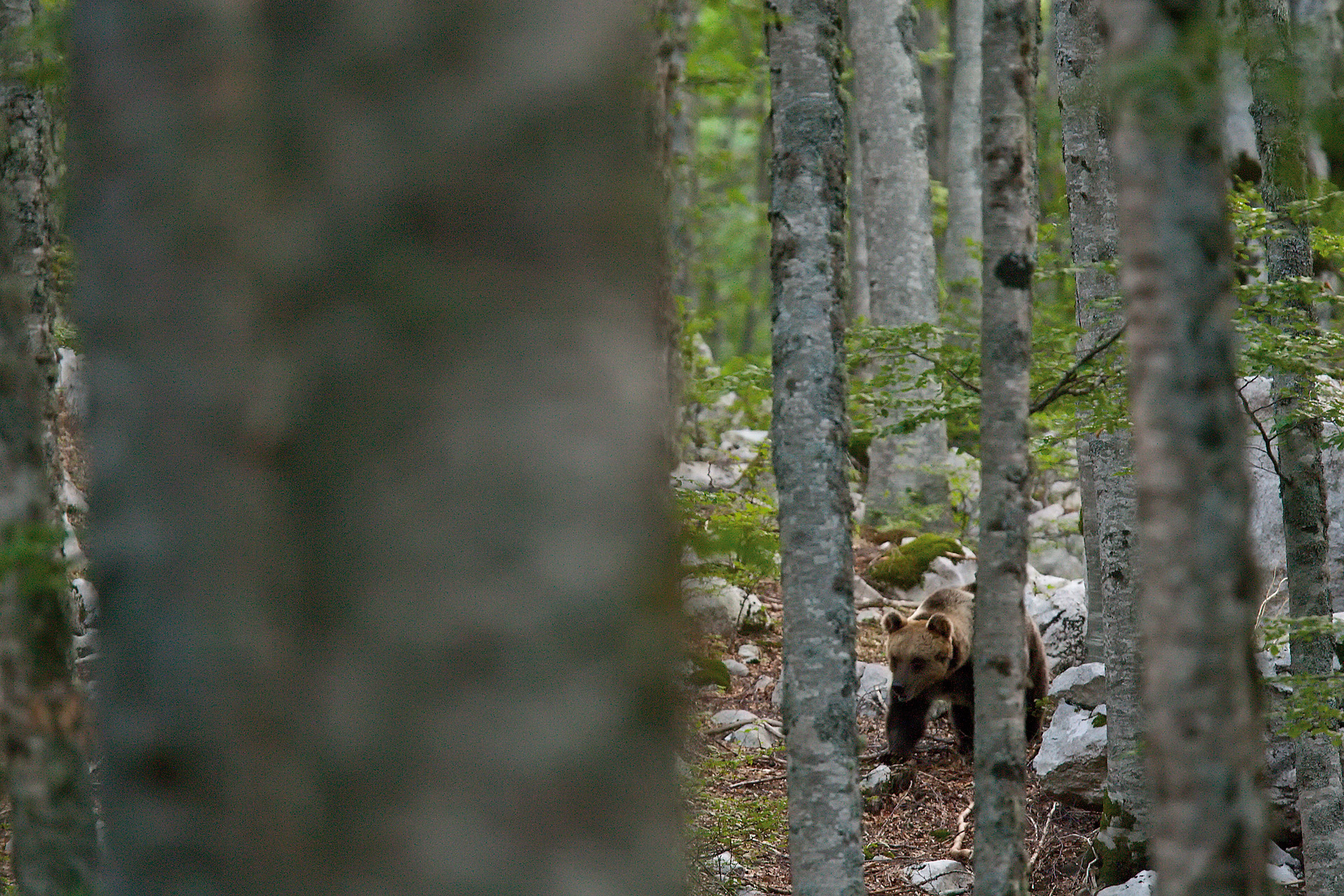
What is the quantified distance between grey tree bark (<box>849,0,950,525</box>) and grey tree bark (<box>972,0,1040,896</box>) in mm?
9564

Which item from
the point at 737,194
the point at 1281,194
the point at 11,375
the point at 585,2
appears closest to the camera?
the point at 585,2

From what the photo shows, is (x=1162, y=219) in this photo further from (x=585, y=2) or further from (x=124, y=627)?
(x=124, y=627)

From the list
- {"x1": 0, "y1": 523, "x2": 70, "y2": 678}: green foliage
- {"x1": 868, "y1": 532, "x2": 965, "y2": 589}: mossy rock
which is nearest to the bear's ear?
{"x1": 868, "y1": 532, "x2": 965, "y2": 589}: mossy rock

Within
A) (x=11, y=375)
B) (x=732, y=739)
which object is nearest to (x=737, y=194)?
(x=732, y=739)

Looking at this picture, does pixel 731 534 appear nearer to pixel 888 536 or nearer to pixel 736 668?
pixel 736 668

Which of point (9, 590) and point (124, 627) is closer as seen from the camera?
point (124, 627)

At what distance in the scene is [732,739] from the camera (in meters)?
9.22

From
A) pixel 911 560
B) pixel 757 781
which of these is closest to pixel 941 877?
pixel 757 781

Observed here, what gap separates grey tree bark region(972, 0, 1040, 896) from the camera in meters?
4.20

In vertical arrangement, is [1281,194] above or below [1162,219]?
above

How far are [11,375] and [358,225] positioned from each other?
278cm

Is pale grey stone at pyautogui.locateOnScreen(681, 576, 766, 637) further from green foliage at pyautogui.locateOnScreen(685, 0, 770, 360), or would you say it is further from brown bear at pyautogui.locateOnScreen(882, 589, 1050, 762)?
green foliage at pyautogui.locateOnScreen(685, 0, 770, 360)

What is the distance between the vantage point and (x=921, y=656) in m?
9.04

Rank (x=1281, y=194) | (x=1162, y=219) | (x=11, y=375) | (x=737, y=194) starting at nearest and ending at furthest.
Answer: (x=1162, y=219), (x=11, y=375), (x=1281, y=194), (x=737, y=194)
